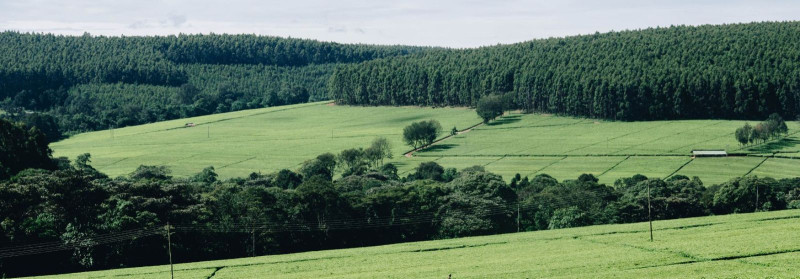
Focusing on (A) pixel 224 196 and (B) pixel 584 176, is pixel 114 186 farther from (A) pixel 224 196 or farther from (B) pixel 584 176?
(B) pixel 584 176

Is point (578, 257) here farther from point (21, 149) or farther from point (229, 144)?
point (229, 144)

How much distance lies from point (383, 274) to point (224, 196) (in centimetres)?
3503

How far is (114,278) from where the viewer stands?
6400cm

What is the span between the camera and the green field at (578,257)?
51.9 m

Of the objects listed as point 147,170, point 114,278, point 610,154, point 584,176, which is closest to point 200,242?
point 114,278

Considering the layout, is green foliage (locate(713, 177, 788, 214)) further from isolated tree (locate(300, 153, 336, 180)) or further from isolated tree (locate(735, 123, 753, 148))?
isolated tree (locate(300, 153, 336, 180))

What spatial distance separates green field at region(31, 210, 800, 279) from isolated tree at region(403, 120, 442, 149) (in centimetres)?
7754

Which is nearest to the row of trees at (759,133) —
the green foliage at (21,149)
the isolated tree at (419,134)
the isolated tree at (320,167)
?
the isolated tree at (419,134)

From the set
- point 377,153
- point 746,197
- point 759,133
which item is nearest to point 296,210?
point 746,197

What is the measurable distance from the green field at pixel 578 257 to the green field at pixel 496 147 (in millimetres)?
45000

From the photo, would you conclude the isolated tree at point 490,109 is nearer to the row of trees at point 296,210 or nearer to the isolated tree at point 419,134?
the isolated tree at point 419,134

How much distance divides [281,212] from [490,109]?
102134mm

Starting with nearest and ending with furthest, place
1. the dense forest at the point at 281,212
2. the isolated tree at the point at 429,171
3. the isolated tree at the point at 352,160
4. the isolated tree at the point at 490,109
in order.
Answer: the dense forest at the point at 281,212
the isolated tree at the point at 429,171
the isolated tree at the point at 352,160
the isolated tree at the point at 490,109

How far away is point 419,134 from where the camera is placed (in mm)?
154875
